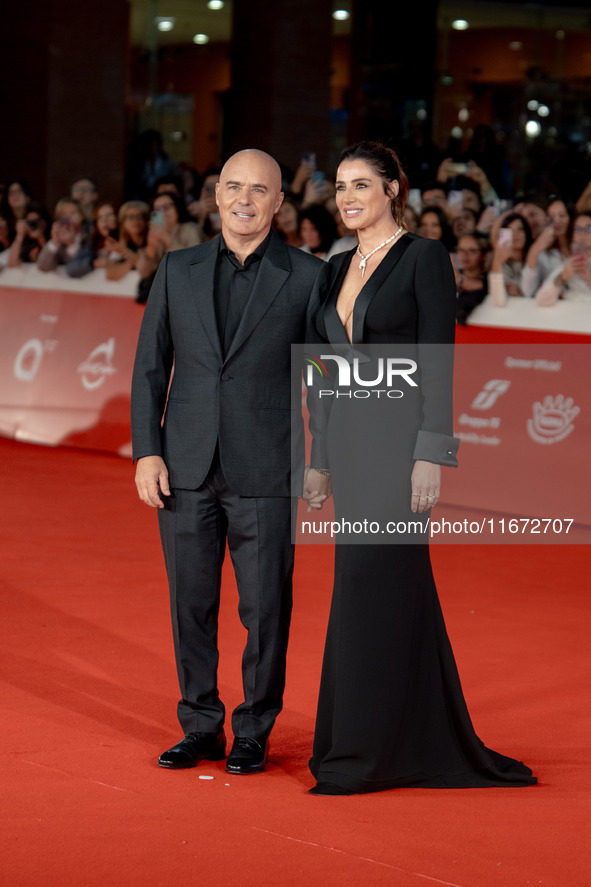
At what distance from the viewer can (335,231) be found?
9.27 meters

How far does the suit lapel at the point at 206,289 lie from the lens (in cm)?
370

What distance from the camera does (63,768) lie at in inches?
147

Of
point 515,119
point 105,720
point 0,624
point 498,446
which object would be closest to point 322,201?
point 498,446

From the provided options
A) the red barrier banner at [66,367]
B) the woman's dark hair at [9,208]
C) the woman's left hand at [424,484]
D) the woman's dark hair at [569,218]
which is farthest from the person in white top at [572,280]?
the woman's dark hair at [9,208]

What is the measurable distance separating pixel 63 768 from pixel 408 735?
0.99m

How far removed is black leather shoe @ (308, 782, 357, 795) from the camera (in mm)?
3592

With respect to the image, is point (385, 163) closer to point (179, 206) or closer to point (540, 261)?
point (540, 261)

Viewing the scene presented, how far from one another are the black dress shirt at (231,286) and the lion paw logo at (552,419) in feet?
13.4

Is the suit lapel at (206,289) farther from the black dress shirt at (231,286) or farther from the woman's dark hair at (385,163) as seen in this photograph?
the woman's dark hair at (385,163)

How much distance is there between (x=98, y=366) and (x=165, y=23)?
38.7 ft

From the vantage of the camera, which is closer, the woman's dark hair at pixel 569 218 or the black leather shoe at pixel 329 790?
the black leather shoe at pixel 329 790

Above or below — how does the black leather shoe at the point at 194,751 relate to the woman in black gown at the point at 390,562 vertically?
below

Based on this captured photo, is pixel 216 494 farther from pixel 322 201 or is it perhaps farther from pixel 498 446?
pixel 322 201

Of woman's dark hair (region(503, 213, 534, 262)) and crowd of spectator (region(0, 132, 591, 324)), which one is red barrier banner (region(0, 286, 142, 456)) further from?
woman's dark hair (region(503, 213, 534, 262))
